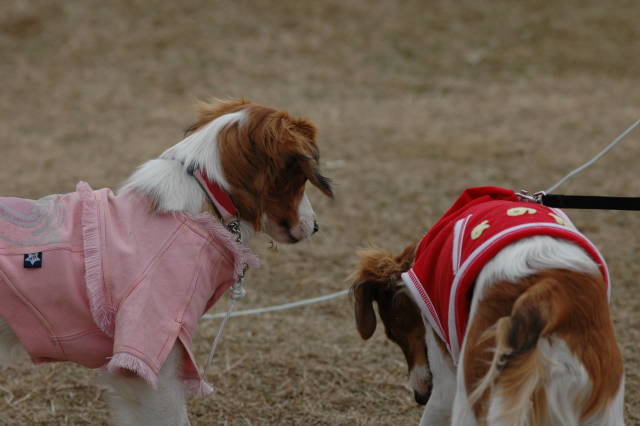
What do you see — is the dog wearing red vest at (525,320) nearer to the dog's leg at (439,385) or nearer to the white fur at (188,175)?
the dog's leg at (439,385)

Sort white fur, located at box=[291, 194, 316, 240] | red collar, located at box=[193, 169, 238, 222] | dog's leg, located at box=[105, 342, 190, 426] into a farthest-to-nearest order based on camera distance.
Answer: white fur, located at box=[291, 194, 316, 240]
red collar, located at box=[193, 169, 238, 222]
dog's leg, located at box=[105, 342, 190, 426]

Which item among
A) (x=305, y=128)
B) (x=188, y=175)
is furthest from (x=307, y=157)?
(x=188, y=175)

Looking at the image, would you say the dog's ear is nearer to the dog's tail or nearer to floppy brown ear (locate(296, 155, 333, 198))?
floppy brown ear (locate(296, 155, 333, 198))

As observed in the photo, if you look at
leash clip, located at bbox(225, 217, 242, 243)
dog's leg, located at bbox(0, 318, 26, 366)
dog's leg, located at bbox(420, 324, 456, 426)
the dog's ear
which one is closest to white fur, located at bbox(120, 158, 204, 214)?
leash clip, located at bbox(225, 217, 242, 243)

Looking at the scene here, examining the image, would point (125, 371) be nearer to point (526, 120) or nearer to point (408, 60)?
point (526, 120)

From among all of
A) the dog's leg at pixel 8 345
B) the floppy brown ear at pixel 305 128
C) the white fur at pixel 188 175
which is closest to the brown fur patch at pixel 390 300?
the white fur at pixel 188 175

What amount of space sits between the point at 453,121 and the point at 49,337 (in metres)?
7.27

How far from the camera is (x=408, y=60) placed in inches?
475

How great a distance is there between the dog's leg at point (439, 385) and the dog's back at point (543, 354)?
542 mm

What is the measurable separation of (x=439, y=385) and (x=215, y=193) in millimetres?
1093

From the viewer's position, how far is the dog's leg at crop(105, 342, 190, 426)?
2.97 meters

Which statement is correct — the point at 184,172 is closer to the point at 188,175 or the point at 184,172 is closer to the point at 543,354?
the point at 188,175

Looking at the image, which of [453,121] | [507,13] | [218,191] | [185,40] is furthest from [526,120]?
[218,191]

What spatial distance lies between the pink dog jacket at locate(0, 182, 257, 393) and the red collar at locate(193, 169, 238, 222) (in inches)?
3.4
